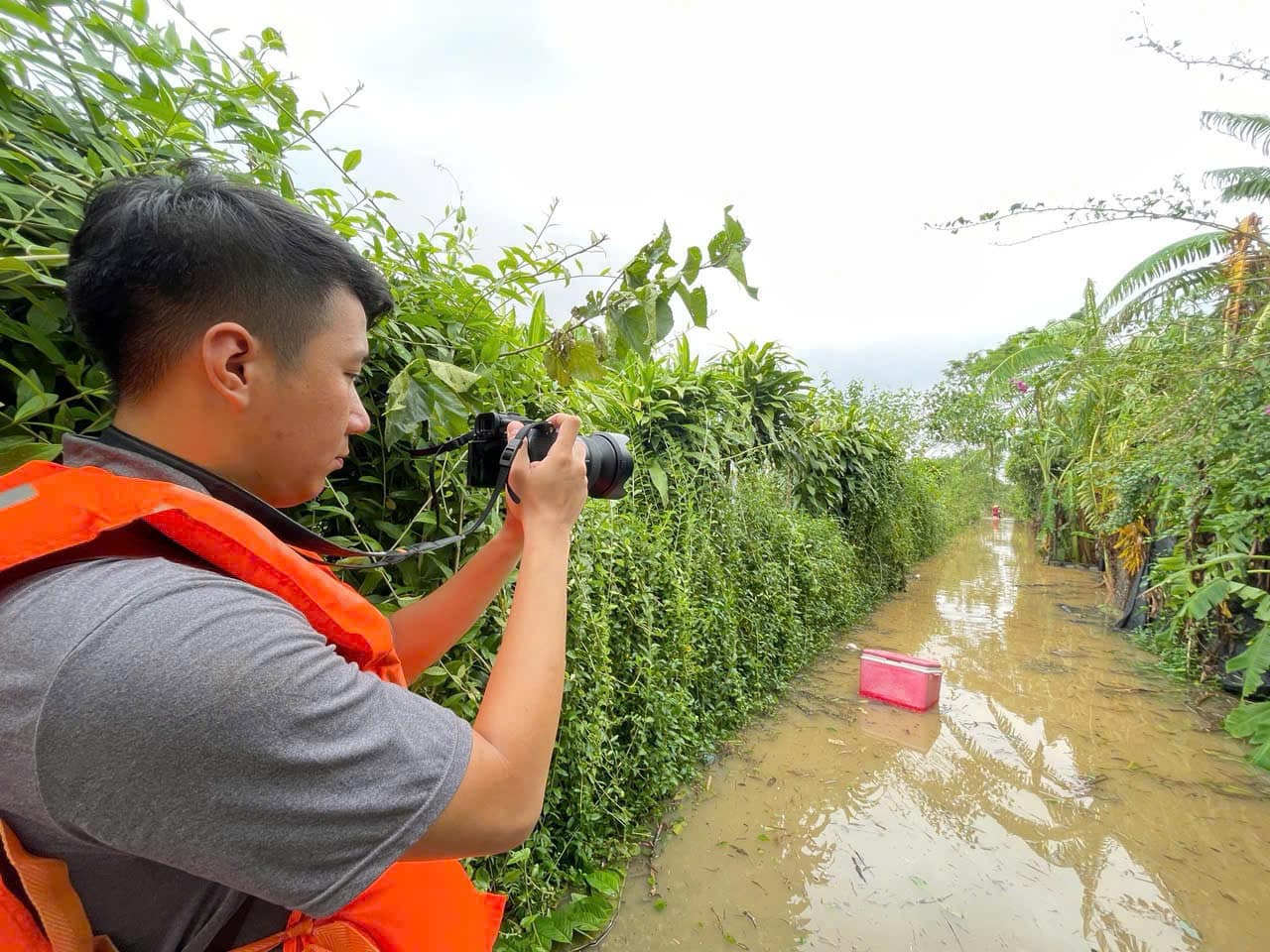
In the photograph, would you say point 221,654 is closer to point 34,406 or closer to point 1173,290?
point 34,406

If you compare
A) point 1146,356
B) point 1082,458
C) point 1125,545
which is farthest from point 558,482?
point 1082,458

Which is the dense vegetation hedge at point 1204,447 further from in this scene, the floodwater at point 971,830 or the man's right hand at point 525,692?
the man's right hand at point 525,692

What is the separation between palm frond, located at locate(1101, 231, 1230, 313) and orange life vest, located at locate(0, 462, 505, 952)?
33.0 ft

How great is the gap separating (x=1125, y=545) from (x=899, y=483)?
2.48m

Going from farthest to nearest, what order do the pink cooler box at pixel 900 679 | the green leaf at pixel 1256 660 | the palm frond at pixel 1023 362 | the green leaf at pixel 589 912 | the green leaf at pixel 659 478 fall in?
the palm frond at pixel 1023 362 < the pink cooler box at pixel 900 679 < the green leaf at pixel 1256 660 < the green leaf at pixel 659 478 < the green leaf at pixel 589 912

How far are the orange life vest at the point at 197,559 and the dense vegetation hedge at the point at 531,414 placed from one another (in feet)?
1.51

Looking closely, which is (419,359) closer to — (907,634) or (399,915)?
(399,915)

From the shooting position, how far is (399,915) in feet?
2.26

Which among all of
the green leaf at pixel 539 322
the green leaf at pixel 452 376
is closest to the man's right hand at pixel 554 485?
the green leaf at pixel 452 376

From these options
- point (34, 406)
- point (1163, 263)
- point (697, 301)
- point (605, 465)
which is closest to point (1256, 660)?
point (697, 301)

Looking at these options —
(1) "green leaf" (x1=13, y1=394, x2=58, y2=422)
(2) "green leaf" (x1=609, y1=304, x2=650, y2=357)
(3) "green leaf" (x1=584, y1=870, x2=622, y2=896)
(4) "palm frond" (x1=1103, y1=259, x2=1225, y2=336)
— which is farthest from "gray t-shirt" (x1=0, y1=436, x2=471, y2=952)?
(4) "palm frond" (x1=1103, y1=259, x2=1225, y2=336)

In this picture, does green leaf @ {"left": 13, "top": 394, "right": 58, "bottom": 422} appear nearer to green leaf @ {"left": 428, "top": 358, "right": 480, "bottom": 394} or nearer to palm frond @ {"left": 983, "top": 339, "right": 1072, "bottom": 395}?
green leaf @ {"left": 428, "top": 358, "right": 480, "bottom": 394}

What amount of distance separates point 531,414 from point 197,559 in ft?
4.24

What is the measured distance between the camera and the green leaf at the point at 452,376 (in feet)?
4.20
